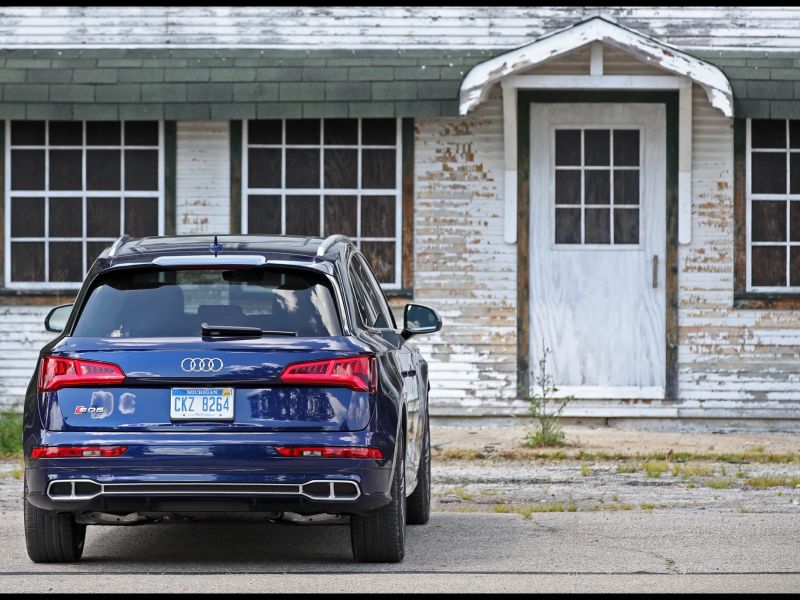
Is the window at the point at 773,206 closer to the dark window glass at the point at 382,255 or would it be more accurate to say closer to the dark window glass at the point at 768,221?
the dark window glass at the point at 768,221

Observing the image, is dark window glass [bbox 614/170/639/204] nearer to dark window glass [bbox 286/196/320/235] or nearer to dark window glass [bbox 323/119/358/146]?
dark window glass [bbox 323/119/358/146]

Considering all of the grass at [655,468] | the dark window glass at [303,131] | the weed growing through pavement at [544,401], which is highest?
the dark window glass at [303,131]

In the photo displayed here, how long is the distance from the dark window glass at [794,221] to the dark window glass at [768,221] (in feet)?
0.22

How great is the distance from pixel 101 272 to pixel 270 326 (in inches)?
37.1

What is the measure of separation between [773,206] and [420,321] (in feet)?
23.9

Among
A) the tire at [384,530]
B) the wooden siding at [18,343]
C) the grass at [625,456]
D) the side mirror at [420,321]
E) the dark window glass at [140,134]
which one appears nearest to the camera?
the tire at [384,530]

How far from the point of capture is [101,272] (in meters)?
8.20

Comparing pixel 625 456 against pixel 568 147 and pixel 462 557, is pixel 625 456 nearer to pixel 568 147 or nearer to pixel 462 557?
pixel 568 147

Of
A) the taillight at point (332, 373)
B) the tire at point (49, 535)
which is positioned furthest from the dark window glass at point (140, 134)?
the taillight at point (332, 373)

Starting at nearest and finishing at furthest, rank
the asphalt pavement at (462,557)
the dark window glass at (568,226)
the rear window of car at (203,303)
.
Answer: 1. the asphalt pavement at (462,557)
2. the rear window of car at (203,303)
3. the dark window glass at (568,226)

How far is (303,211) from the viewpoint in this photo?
1589cm

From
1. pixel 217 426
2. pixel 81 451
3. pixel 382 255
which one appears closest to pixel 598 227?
pixel 382 255

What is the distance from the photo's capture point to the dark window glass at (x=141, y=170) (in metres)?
16.0

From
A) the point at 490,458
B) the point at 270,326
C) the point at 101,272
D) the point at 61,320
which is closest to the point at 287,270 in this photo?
the point at 270,326
